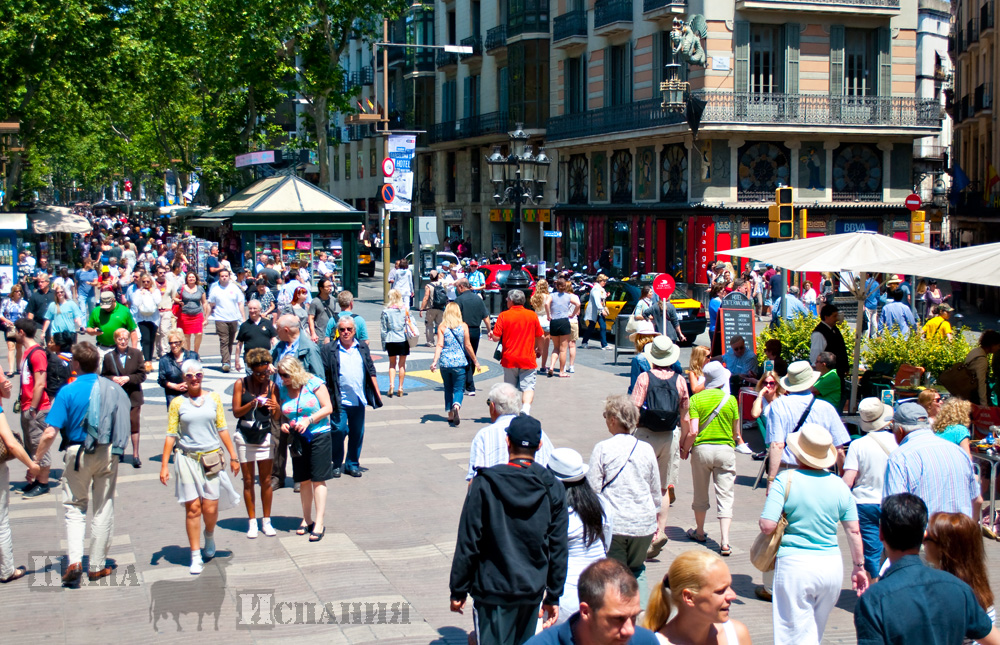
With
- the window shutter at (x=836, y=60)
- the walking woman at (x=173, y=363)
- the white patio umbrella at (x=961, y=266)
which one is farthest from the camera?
the window shutter at (x=836, y=60)

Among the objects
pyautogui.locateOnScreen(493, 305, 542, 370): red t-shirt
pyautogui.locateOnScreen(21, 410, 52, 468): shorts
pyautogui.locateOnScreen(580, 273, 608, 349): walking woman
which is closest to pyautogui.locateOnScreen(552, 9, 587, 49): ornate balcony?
pyautogui.locateOnScreen(580, 273, 608, 349): walking woman

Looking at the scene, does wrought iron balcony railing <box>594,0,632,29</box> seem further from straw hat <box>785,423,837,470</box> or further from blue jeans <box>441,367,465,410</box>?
straw hat <box>785,423,837,470</box>

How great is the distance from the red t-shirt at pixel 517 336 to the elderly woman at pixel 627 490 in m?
6.37

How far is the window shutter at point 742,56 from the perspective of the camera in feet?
105

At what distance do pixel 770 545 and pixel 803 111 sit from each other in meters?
29.0

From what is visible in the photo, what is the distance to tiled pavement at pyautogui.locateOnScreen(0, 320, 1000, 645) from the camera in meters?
6.81

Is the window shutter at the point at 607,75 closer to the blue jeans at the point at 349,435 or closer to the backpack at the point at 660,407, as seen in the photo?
the blue jeans at the point at 349,435

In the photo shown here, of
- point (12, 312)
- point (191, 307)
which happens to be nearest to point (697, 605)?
point (191, 307)

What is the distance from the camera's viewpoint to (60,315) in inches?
622

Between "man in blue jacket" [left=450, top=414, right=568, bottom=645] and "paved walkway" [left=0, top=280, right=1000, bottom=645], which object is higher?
"man in blue jacket" [left=450, top=414, right=568, bottom=645]

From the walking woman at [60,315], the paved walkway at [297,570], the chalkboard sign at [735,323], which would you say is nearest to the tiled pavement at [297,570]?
the paved walkway at [297,570]

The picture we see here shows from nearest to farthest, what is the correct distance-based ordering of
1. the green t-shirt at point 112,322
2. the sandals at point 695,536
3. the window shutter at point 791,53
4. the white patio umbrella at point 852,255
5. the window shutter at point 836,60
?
the sandals at point 695,536
the white patio umbrella at point 852,255
the green t-shirt at point 112,322
the window shutter at point 791,53
the window shutter at point 836,60

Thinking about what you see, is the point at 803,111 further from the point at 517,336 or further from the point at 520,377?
the point at 517,336

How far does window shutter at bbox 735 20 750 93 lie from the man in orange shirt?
71.1 ft
